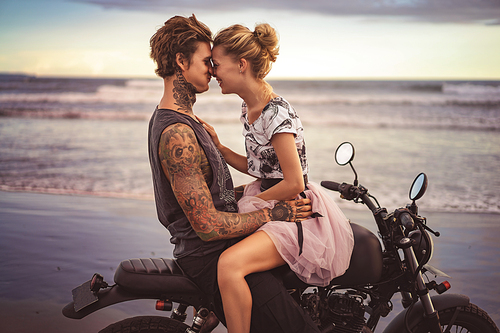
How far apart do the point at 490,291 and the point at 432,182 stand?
13.1ft

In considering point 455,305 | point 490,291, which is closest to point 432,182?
point 490,291

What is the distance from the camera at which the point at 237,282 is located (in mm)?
1818

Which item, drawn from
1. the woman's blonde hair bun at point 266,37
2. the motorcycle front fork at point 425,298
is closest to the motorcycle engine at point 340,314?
the motorcycle front fork at point 425,298

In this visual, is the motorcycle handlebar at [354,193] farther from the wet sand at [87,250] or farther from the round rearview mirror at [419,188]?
the wet sand at [87,250]

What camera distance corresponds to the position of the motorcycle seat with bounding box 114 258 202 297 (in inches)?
71.5

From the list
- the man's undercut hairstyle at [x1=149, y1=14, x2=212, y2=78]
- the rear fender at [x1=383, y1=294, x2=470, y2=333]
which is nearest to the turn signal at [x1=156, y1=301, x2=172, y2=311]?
the man's undercut hairstyle at [x1=149, y1=14, x2=212, y2=78]

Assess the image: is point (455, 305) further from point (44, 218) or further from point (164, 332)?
point (44, 218)

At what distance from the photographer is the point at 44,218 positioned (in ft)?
18.3

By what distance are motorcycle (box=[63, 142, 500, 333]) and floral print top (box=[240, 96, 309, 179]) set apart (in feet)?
1.78

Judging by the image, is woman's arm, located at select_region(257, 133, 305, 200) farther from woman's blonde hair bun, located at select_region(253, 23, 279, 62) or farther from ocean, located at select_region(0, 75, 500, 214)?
ocean, located at select_region(0, 75, 500, 214)

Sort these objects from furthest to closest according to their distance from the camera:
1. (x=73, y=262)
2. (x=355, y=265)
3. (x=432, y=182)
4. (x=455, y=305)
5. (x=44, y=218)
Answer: (x=432, y=182) < (x=44, y=218) < (x=73, y=262) < (x=455, y=305) < (x=355, y=265)

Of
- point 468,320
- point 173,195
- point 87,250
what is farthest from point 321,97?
point 173,195

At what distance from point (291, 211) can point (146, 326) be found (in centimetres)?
88

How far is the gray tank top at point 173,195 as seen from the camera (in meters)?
1.94
